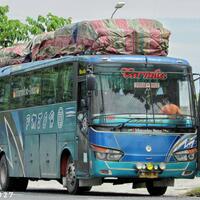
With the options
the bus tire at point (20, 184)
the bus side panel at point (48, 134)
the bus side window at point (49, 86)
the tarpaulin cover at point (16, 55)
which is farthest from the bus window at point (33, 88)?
the bus tire at point (20, 184)

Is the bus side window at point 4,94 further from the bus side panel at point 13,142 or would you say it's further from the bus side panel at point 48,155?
the bus side panel at point 48,155

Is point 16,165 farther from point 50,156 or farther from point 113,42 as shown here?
point 113,42

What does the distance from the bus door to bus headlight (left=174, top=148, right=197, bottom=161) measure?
199cm

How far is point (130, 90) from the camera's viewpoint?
23516 millimetres

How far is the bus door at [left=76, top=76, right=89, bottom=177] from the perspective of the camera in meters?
23.4

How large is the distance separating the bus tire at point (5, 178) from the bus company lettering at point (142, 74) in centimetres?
664

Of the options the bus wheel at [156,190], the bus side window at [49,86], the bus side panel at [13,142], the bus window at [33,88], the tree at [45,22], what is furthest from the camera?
the tree at [45,22]

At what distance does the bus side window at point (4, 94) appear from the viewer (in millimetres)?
29266

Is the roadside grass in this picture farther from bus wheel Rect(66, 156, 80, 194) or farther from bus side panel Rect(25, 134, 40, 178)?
bus side panel Rect(25, 134, 40, 178)

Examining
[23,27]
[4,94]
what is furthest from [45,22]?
[4,94]

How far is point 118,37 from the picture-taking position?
78.8 ft

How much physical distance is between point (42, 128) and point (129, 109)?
3678mm

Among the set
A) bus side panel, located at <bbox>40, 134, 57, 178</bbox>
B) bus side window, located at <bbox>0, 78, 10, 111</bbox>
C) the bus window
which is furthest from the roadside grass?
bus side window, located at <bbox>0, 78, 10, 111</bbox>

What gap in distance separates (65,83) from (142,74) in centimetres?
197
